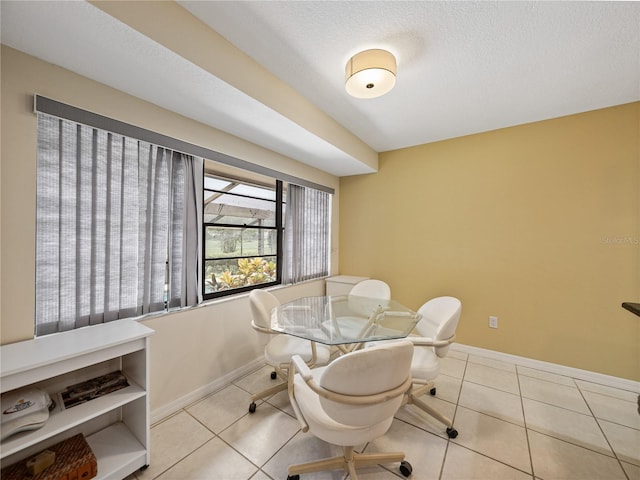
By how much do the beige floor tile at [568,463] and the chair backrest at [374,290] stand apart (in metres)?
1.46

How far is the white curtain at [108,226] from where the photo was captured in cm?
140

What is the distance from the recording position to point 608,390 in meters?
2.19

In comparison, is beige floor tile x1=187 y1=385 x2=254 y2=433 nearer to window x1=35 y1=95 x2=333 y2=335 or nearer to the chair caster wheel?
window x1=35 y1=95 x2=333 y2=335

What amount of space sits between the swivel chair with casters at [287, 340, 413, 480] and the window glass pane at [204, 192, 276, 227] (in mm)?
1779

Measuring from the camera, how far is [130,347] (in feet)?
4.50

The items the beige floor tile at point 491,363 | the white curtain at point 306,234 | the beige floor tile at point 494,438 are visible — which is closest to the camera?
the beige floor tile at point 494,438

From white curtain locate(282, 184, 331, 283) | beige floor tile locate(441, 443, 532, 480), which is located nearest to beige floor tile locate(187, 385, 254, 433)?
white curtain locate(282, 184, 331, 283)

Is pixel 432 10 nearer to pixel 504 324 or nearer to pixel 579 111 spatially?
pixel 579 111

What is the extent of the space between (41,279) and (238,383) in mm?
1649

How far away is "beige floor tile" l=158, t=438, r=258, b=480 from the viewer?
4.51ft

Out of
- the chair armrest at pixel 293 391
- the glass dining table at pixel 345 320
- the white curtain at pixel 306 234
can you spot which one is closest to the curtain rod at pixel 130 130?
the white curtain at pixel 306 234

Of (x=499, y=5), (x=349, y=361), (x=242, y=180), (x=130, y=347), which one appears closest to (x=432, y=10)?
(x=499, y=5)

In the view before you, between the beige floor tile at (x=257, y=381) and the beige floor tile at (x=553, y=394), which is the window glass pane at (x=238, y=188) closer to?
the beige floor tile at (x=257, y=381)

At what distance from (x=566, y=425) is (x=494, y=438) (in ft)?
2.04
